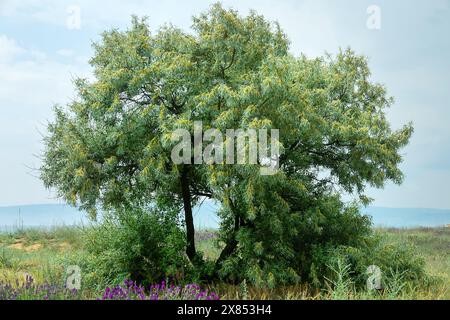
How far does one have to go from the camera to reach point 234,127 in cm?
1188

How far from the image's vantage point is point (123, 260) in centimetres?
1351

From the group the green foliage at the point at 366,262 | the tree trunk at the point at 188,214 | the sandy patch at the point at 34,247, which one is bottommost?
the sandy patch at the point at 34,247

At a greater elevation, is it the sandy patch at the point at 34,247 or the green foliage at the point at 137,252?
the green foliage at the point at 137,252

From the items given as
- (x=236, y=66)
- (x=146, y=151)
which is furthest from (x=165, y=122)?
(x=236, y=66)

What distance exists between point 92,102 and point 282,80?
208 inches

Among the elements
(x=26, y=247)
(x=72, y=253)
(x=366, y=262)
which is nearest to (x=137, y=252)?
(x=72, y=253)

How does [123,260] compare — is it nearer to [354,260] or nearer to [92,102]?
[92,102]

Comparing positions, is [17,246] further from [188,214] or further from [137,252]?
[137,252]

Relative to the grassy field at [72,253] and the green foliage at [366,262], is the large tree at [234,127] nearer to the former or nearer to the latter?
the green foliage at [366,262]

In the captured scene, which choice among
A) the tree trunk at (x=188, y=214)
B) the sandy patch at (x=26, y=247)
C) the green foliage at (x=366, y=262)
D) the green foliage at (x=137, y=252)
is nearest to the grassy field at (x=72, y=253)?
the sandy patch at (x=26, y=247)

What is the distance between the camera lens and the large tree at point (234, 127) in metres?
12.2

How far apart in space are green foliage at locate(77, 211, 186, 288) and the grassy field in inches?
40.6

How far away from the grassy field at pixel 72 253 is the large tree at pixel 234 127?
1341 millimetres
